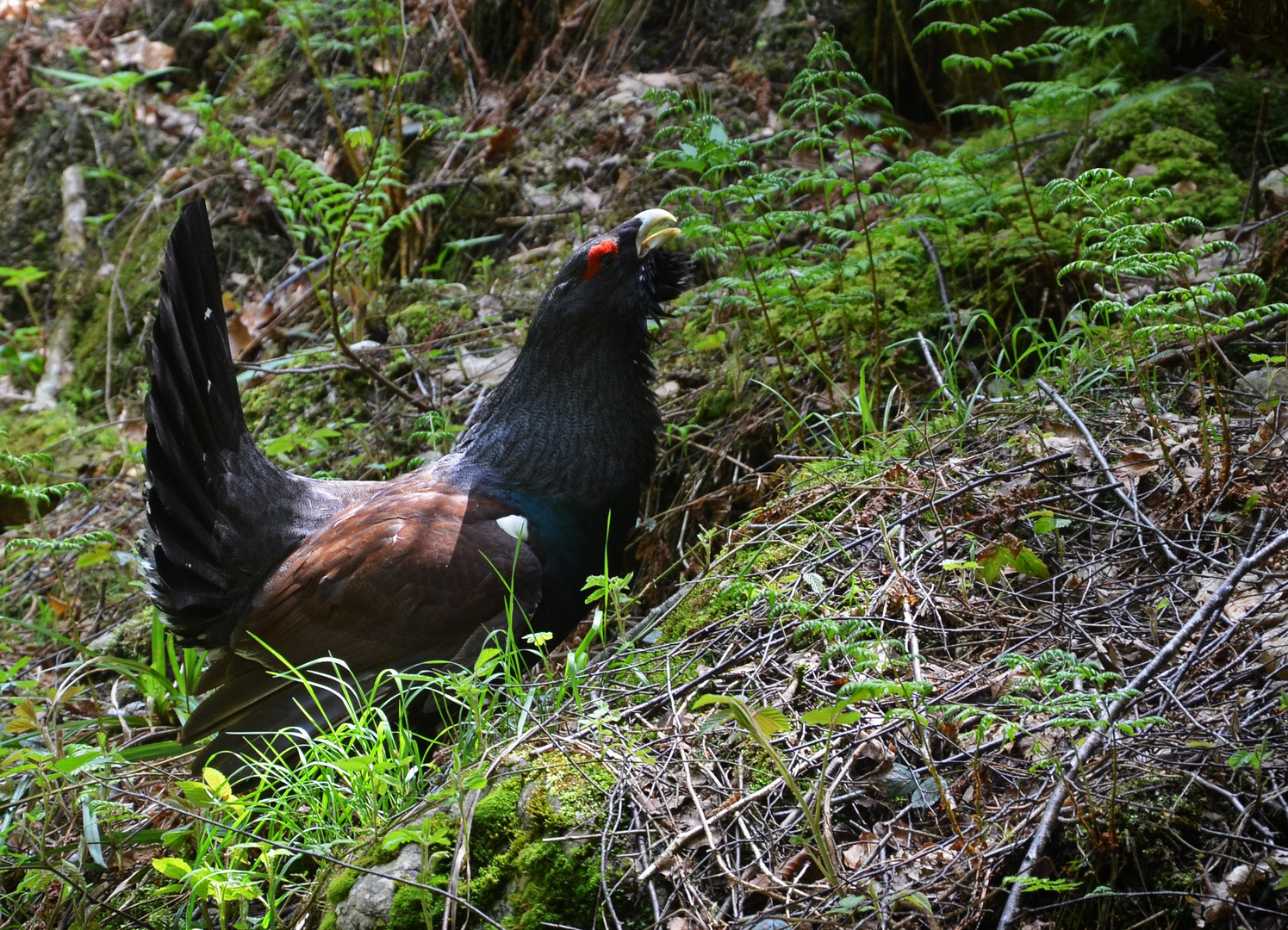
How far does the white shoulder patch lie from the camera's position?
11.6ft

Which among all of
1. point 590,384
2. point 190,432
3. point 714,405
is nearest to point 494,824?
point 590,384

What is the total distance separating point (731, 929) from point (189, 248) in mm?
2935

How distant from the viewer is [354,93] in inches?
300

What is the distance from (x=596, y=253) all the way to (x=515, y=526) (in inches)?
43.7

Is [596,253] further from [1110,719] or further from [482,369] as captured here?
[1110,719]

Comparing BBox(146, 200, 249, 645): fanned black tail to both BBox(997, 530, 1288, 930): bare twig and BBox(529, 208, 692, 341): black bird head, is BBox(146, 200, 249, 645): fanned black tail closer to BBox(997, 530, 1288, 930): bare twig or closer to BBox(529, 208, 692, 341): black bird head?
BBox(529, 208, 692, 341): black bird head

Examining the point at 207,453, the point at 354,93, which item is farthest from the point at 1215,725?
the point at 354,93

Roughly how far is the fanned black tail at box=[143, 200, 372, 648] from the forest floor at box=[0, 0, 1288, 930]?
416 millimetres

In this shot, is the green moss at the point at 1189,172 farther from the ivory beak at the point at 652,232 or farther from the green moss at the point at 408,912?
the green moss at the point at 408,912

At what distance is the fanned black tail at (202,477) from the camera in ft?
11.6

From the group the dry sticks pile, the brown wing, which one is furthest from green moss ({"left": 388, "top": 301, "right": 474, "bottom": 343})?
the dry sticks pile

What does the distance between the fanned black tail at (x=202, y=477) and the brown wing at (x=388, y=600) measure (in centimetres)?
26

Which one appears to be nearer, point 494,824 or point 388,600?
point 494,824

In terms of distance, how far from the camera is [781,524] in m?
3.16
